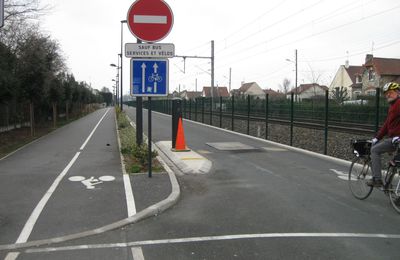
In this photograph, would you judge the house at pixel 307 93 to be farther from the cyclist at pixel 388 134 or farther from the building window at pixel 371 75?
the cyclist at pixel 388 134

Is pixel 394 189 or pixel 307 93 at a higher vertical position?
pixel 307 93

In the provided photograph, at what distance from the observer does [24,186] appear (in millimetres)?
8789

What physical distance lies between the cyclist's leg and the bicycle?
13 cm

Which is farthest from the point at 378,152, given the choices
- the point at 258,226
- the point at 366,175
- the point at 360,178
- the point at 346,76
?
the point at 346,76

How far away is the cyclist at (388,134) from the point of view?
21.8 ft

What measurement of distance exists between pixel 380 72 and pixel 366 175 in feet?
173

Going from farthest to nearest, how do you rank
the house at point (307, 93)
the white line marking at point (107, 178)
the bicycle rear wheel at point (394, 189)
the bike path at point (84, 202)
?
the house at point (307, 93)
the white line marking at point (107, 178)
the bicycle rear wheel at point (394, 189)
the bike path at point (84, 202)

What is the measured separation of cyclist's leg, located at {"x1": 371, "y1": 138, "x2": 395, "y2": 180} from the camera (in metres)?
6.78

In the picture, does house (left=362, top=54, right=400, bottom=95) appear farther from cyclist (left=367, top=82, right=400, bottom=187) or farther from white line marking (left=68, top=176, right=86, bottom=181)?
cyclist (left=367, top=82, right=400, bottom=187)

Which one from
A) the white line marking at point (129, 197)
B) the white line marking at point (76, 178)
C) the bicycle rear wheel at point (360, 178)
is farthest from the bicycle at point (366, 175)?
the white line marking at point (76, 178)

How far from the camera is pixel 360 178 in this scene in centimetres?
759

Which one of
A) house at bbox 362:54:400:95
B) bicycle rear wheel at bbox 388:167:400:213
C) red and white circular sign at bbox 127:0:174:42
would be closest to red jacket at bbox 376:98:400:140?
bicycle rear wheel at bbox 388:167:400:213

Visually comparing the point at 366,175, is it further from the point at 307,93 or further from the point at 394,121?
the point at 307,93

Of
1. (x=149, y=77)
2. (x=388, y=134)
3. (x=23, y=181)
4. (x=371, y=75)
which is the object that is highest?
(x=371, y=75)
